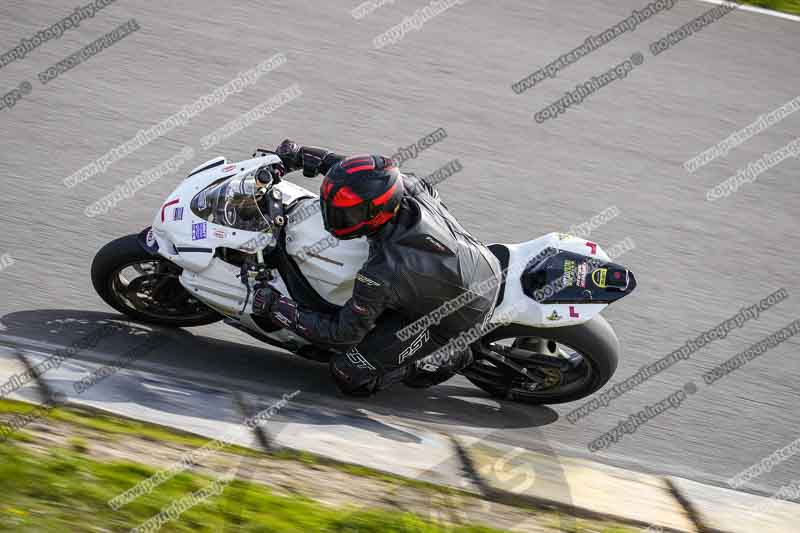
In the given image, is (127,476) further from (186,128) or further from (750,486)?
(186,128)

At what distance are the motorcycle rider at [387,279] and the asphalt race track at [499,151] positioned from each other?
44cm

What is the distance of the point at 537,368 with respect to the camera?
5910mm

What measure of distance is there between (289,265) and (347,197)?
2.93ft

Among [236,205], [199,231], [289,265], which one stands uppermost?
[236,205]

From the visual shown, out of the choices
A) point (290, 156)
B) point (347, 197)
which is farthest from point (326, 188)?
point (290, 156)

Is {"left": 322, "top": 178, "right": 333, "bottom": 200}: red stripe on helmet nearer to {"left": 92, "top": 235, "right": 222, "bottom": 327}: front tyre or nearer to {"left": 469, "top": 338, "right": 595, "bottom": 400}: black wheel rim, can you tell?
{"left": 92, "top": 235, "right": 222, "bottom": 327}: front tyre

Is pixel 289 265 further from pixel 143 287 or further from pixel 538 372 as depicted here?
pixel 538 372

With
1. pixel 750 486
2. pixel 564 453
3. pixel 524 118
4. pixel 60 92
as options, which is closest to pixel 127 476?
pixel 564 453

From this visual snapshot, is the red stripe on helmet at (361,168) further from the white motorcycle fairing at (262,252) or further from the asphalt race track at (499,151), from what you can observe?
the asphalt race track at (499,151)

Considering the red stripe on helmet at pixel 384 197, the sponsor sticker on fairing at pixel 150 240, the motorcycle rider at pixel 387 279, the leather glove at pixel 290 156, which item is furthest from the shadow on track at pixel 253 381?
the red stripe on helmet at pixel 384 197

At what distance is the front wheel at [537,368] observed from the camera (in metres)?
5.64

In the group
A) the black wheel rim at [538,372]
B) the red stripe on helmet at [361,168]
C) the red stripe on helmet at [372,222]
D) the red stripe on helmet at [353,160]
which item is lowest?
the black wheel rim at [538,372]

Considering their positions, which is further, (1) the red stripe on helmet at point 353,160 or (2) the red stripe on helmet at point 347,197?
(1) the red stripe on helmet at point 353,160

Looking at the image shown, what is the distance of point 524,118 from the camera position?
863cm
